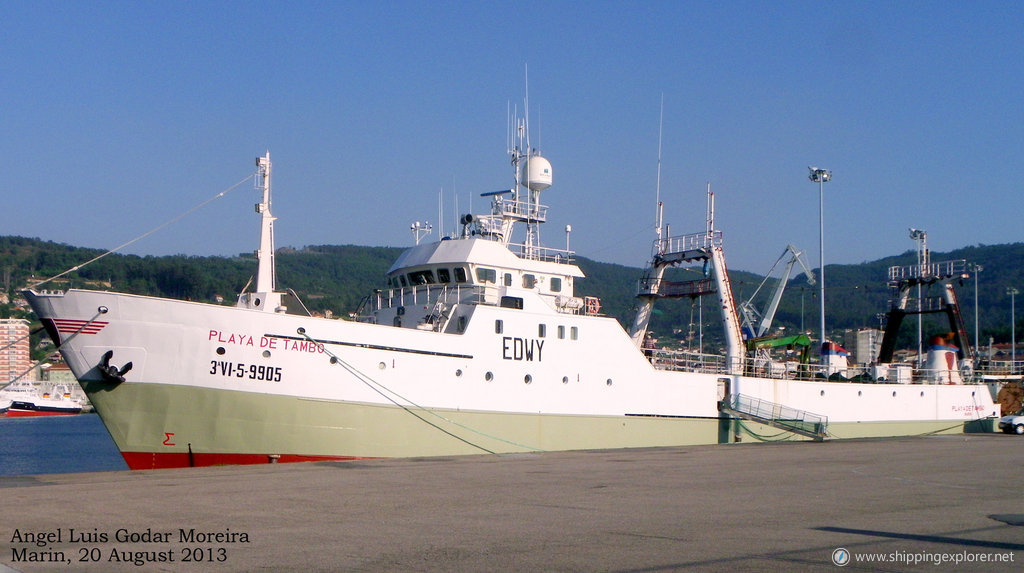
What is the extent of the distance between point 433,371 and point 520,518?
1093 centimetres

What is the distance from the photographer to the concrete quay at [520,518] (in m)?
7.26

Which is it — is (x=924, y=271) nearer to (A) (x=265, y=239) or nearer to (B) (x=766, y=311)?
(B) (x=766, y=311)

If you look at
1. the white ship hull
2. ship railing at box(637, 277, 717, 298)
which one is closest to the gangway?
the white ship hull

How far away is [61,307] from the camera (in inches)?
704

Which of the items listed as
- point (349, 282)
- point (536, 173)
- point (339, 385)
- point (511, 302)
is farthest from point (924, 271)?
point (349, 282)

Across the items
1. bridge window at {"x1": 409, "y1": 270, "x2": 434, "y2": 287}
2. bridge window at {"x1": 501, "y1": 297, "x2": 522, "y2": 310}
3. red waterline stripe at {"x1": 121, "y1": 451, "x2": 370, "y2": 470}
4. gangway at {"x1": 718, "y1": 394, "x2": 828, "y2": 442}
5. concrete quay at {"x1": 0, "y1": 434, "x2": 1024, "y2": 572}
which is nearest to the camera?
concrete quay at {"x1": 0, "y1": 434, "x2": 1024, "y2": 572}

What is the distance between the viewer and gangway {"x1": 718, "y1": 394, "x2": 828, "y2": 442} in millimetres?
26875

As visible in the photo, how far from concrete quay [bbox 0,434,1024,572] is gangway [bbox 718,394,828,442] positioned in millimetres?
10290

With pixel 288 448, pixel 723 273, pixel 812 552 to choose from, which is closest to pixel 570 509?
pixel 812 552

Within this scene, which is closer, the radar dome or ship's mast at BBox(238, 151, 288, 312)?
ship's mast at BBox(238, 151, 288, 312)

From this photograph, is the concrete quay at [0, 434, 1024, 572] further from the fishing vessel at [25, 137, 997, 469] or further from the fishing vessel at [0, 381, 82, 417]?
the fishing vessel at [0, 381, 82, 417]

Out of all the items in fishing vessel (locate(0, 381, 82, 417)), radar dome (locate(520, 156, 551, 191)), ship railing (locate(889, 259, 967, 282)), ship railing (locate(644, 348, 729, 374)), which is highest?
radar dome (locate(520, 156, 551, 191))

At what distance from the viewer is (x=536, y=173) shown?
27109 millimetres

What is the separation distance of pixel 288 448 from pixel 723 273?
16.1 metres
